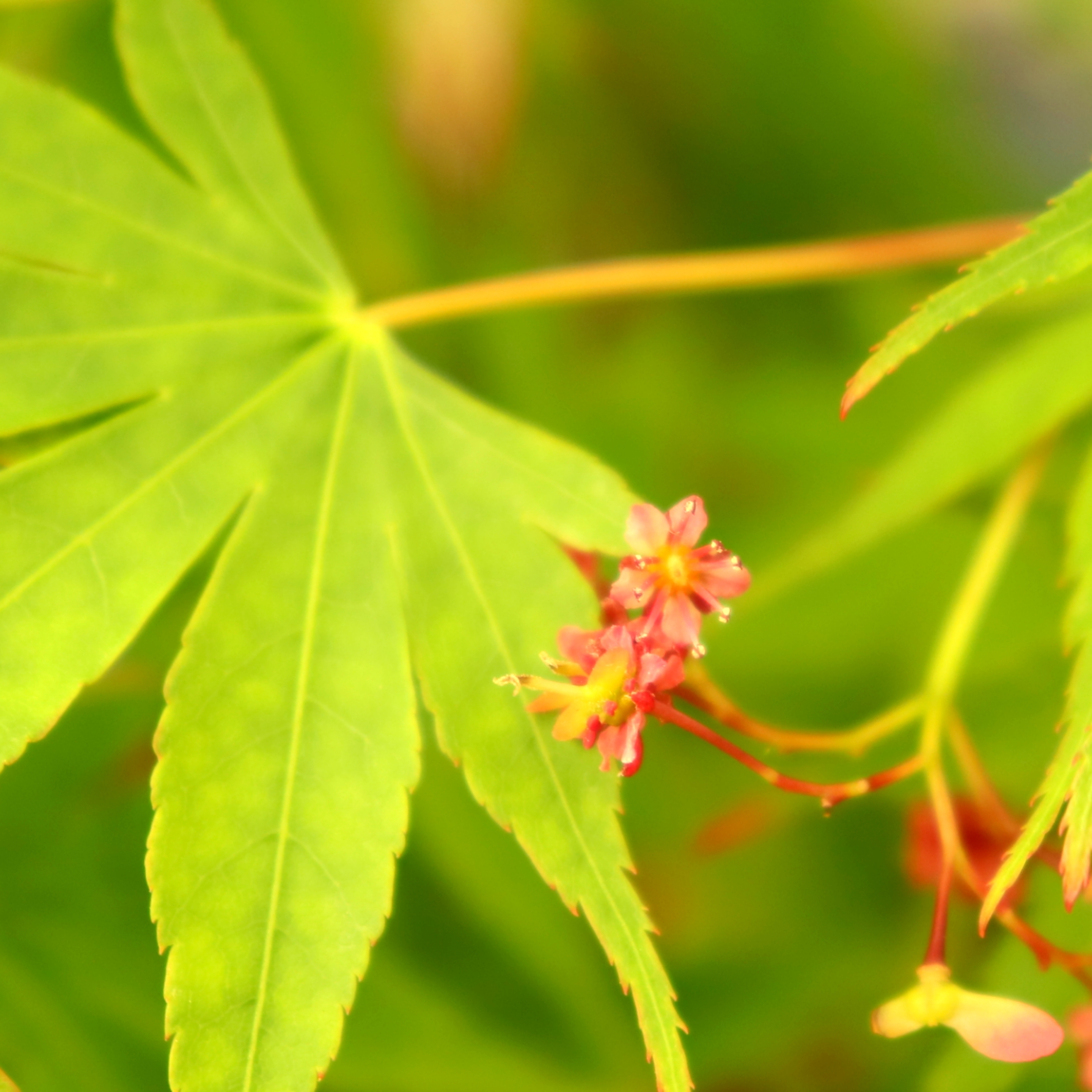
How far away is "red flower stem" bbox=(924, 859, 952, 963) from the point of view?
0.87 m

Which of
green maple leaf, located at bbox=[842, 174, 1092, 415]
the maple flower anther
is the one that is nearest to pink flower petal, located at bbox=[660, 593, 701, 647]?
green maple leaf, located at bbox=[842, 174, 1092, 415]

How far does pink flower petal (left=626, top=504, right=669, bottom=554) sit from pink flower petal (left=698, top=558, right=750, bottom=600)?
0.04m

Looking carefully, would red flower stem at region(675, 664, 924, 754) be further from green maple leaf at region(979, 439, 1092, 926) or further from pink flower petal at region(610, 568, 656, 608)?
green maple leaf at region(979, 439, 1092, 926)

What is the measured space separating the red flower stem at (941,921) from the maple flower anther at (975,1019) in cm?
1

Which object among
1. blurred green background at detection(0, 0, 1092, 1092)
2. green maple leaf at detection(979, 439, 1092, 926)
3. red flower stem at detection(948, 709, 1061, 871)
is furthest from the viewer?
blurred green background at detection(0, 0, 1092, 1092)

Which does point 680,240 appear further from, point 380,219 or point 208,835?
point 208,835

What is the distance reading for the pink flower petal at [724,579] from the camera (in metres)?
0.88

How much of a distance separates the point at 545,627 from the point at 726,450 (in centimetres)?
162

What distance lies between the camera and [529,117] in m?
2.79

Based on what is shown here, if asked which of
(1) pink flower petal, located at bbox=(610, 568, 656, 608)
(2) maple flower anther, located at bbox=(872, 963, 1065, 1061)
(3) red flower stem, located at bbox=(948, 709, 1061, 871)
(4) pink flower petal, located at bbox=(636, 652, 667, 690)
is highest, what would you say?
(3) red flower stem, located at bbox=(948, 709, 1061, 871)

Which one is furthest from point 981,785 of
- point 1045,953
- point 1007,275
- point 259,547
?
point 259,547

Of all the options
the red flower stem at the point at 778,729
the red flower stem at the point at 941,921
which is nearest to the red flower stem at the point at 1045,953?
the red flower stem at the point at 941,921

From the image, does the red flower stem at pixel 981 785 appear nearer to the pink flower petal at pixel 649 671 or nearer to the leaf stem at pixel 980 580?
the leaf stem at pixel 980 580

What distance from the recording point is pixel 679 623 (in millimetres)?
882
